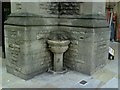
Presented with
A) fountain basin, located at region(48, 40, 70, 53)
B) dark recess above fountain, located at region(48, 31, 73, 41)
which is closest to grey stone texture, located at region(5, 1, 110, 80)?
dark recess above fountain, located at region(48, 31, 73, 41)

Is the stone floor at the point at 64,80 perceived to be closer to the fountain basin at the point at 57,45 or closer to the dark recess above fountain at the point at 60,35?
the fountain basin at the point at 57,45

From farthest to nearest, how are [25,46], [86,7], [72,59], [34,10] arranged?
[72,59] < [86,7] < [34,10] < [25,46]

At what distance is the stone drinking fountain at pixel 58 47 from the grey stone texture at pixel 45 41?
14 centimetres

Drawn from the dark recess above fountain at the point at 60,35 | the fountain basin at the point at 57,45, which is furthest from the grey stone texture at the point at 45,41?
the fountain basin at the point at 57,45

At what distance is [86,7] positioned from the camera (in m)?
3.59

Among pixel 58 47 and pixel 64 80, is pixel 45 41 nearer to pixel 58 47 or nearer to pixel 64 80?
pixel 58 47

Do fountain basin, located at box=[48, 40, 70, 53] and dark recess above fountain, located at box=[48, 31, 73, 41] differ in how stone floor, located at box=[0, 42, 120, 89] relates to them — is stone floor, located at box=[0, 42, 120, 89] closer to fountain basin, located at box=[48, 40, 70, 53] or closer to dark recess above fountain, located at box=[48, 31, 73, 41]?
fountain basin, located at box=[48, 40, 70, 53]

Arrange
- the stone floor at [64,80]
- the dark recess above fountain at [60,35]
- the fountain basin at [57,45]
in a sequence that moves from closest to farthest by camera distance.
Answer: the stone floor at [64,80], the fountain basin at [57,45], the dark recess above fountain at [60,35]

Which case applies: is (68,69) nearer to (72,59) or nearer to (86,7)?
(72,59)

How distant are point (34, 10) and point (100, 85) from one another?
6.45ft

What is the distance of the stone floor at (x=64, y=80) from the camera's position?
308 centimetres

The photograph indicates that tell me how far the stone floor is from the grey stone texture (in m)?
0.14

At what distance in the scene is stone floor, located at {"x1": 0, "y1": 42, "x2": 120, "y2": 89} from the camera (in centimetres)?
308

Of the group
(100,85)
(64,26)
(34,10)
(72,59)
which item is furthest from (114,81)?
(34,10)
